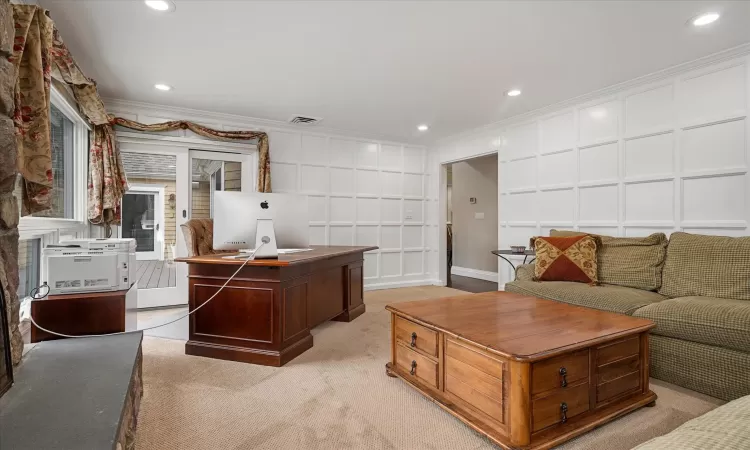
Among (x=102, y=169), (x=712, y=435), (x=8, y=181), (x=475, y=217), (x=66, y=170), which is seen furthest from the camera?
(x=475, y=217)

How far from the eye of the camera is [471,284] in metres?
6.27

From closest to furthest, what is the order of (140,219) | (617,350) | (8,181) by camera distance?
(8,181) → (617,350) → (140,219)

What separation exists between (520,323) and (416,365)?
0.64m

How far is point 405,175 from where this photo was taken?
19.6 feet

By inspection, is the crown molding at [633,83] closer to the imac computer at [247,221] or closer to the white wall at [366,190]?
the white wall at [366,190]

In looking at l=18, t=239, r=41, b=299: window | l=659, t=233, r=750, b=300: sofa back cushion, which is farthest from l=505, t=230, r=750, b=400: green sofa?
l=18, t=239, r=41, b=299: window

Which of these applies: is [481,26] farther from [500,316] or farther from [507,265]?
[507,265]

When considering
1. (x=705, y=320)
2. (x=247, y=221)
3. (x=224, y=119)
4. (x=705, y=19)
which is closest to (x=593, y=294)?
(x=705, y=320)

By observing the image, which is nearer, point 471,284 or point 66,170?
point 66,170

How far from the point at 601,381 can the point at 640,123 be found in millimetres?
2779

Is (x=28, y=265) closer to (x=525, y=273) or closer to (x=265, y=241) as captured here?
(x=265, y=241)

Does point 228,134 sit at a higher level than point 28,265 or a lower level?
higher

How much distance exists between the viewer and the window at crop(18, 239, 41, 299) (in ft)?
8.09

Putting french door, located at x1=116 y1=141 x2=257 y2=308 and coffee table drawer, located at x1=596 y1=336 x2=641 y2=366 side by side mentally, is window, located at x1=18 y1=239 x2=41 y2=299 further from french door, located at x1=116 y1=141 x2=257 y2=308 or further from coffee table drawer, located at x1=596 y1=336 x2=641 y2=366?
coffee table drawer, located at x1=596 y1=336 x2=641 y2=366
